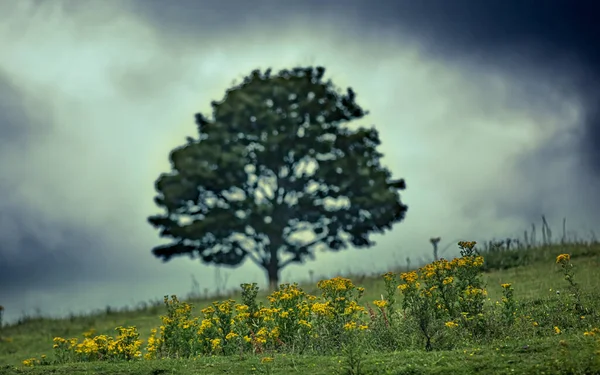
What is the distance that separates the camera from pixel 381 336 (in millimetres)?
10664

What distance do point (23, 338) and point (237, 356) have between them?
14.0m

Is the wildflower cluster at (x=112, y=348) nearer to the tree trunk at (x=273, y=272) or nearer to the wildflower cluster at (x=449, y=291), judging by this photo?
the wildflower cluster at (x=449, y=291)

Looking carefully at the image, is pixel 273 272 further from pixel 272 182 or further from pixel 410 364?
pixel 410 364

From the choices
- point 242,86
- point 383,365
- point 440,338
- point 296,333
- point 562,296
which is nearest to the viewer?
point 383,365

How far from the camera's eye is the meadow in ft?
27.2

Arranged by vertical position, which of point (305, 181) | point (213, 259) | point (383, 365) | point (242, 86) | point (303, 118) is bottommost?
point (383, 365)

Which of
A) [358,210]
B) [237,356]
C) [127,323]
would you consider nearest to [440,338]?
[237,356]

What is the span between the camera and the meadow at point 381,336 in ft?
27.2

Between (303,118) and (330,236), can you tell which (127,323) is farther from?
(303,118)

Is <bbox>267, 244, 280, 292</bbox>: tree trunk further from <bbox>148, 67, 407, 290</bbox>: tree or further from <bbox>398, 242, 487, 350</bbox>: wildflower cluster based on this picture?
<bbox>398, 242, 487, 350</bbox>: wildflower cluster

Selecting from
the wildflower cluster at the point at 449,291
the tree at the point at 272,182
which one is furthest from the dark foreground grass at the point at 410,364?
the tree at the point at 272,182

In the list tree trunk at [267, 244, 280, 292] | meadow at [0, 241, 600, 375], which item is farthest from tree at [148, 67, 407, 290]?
meadow at [0, 241, 600, 375]

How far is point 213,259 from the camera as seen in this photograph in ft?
90.3

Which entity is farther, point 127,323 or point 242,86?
point 242,86
